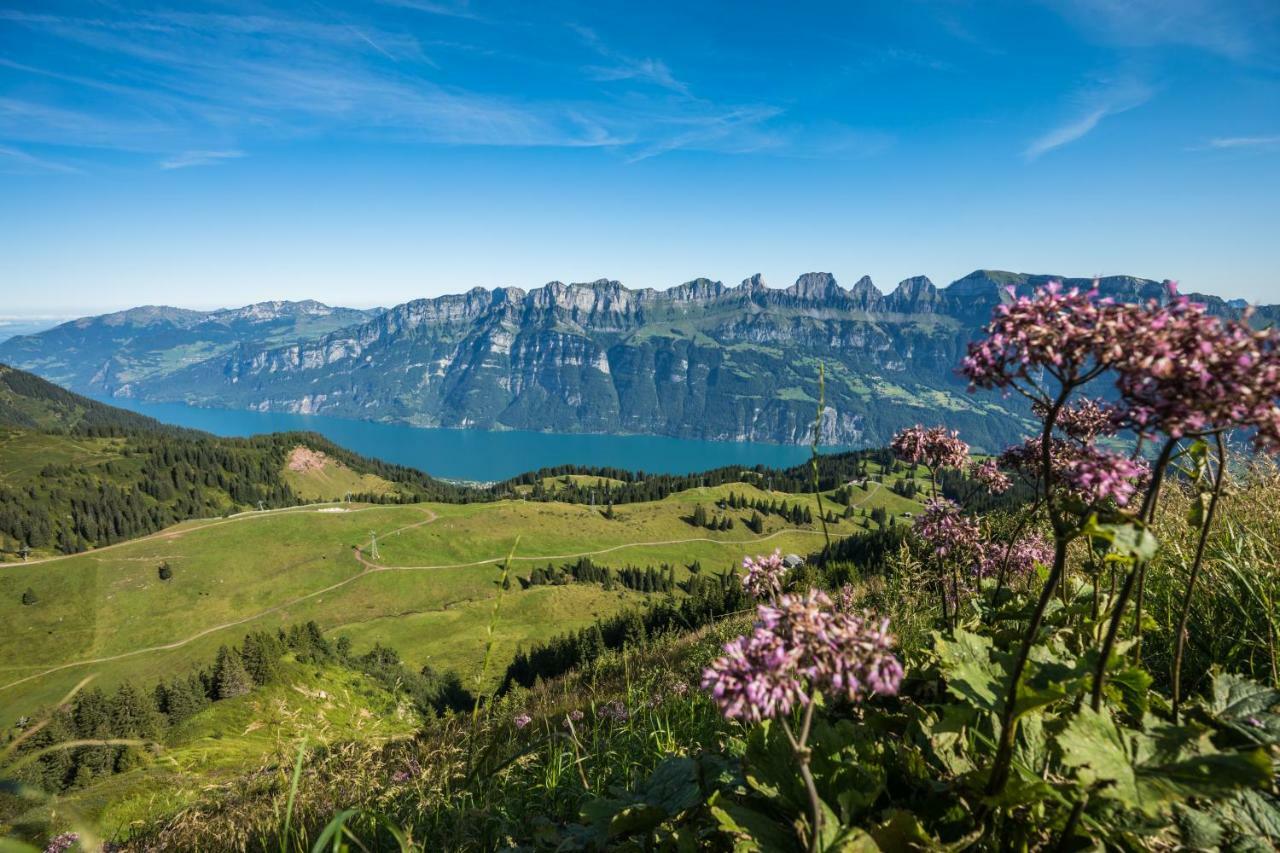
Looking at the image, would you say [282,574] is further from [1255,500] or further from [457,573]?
[1255,500]

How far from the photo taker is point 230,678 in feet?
274

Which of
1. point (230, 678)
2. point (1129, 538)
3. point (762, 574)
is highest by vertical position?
point (1129, 538)

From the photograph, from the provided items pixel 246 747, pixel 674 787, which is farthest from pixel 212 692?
pixel 674 787

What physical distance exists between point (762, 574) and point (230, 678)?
102864 millimetres

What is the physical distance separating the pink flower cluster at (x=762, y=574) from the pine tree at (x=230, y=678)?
320 feet

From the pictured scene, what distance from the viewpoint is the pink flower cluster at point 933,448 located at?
8.20m

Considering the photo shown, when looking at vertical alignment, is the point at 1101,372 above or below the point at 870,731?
above

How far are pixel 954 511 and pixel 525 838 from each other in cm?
613

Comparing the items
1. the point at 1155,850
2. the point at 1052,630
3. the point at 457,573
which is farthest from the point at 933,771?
the point at 457,573

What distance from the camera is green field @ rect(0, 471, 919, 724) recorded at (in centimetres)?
12962

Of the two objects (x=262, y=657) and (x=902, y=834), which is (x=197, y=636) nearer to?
(x=262, y=657)

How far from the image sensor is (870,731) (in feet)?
16.3

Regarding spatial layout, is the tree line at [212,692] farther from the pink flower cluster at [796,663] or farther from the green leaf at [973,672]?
the pink flower cluster at [796,663]

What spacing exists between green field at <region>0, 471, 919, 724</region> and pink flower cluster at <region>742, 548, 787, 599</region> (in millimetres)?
131240
